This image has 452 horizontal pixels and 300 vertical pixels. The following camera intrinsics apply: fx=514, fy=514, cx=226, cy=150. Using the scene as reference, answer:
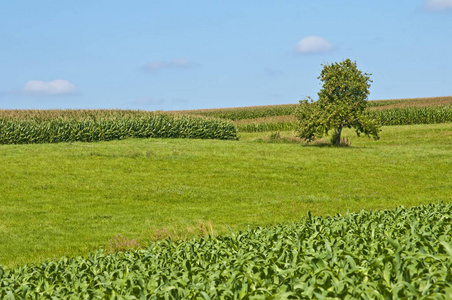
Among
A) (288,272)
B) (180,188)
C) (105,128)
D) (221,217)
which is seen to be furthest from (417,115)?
(288,272)

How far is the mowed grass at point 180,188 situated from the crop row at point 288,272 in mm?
6585

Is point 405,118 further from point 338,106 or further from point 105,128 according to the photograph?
point 105,128

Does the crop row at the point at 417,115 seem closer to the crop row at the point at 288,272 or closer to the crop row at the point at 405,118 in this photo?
the crop row at the point at 405,118

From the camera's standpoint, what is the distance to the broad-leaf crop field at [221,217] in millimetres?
5453

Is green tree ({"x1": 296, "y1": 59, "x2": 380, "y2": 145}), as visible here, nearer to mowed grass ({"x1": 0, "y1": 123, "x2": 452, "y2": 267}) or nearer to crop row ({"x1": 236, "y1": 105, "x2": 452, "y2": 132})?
mowed grass ({"x1": 0, "y1": 123, "x2": 452, "y2": 267})

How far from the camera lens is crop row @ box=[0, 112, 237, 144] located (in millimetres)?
45219

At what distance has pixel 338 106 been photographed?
141 feet

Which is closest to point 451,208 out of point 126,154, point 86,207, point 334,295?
point 334,295

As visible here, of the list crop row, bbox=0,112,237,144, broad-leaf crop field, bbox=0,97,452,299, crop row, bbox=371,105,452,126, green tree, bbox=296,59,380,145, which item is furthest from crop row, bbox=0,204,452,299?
crop row, bbox=371,105,452,126

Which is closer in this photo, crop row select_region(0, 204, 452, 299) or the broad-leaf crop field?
crop row select_region(0, 204, 452, 299)

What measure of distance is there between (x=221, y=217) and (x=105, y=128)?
30630 millimetres

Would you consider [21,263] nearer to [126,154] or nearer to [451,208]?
[451,208]

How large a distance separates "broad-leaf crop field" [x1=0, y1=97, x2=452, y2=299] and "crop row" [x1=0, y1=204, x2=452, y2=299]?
3 centimetres

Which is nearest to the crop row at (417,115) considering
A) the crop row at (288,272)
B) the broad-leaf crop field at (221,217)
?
the broad-leaf crop field at (221,217)
